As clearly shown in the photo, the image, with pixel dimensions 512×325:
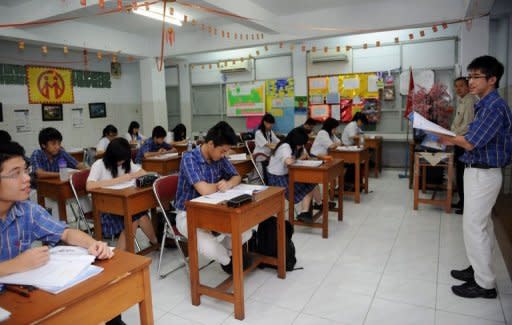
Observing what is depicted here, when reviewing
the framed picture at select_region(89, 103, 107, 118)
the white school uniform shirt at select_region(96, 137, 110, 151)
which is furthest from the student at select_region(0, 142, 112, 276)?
the framed picture at select_region(89, 103, 107, 118)

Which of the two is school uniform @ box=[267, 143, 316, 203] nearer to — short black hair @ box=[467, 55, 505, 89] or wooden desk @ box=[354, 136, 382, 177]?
short black hair @ box=[467, 55, 505, 89]

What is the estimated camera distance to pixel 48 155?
388 cm

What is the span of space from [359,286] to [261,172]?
2.02 metres

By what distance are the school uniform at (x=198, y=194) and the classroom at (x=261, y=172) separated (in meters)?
0.01

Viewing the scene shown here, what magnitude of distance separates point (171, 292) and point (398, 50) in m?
6.23

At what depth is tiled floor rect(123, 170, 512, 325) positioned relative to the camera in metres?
2.30

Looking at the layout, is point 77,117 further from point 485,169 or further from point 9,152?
point 485,169

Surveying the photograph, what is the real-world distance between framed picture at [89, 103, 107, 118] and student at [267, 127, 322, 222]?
Answer: 554 centimetres

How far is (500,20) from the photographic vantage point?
5.46 metres

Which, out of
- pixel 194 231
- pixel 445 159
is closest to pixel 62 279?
pixel 194 231

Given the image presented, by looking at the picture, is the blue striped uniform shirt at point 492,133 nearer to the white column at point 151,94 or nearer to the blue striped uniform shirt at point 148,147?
the blue striped uniform shirt at point 148,147

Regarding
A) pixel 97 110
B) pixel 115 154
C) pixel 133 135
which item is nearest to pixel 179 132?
pixel 133 135

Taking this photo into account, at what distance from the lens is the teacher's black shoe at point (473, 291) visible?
7.97 ft

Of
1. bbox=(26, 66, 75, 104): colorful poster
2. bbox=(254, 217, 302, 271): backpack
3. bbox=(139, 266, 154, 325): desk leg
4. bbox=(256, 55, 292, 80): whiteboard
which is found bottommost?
bbox=(254, 217, 302, 271): backpack
